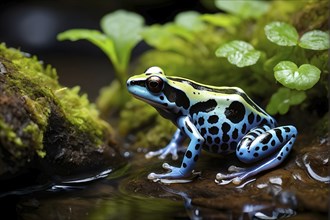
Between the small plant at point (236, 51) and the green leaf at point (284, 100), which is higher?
the small plant at point (236, 51)

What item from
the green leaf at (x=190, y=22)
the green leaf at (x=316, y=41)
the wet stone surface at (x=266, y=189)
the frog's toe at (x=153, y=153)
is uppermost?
the green leaf at (x=190, y=22)

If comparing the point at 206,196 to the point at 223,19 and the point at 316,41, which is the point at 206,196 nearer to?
the point at 316,41

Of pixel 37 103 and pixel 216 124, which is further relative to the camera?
pixel 216 124

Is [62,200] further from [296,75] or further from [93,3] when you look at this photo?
[93,3]

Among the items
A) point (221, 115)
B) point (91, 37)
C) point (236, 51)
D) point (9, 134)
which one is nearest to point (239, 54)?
point (236, 51)

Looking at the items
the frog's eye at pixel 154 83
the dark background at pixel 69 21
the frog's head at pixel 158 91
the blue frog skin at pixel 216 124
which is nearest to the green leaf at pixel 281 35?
the blue frog skin at pixel 216 124

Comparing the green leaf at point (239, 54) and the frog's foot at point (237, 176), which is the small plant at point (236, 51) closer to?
the green leaf at point (239, 54)

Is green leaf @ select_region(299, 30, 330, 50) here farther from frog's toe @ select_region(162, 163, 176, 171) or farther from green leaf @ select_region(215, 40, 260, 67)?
frog's toe @ select_region(162, 163, 176, 171)
